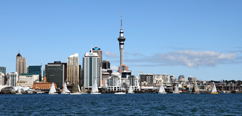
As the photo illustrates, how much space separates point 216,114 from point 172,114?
33.2 ft

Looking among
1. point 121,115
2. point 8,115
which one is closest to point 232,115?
point 121,115

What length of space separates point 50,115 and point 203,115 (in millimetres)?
33355

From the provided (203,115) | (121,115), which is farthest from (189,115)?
(121,115)

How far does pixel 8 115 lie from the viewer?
8838 centimetres

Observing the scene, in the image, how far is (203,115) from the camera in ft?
284

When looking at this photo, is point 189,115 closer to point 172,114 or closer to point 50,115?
point 172,114

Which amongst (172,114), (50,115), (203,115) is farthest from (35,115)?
(203,115)

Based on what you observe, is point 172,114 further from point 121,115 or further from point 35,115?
point 35,115

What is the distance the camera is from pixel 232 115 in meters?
87.8

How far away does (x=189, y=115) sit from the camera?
87.2 m

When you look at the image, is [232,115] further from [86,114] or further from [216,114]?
[86,114]

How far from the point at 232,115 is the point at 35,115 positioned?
4338 cm

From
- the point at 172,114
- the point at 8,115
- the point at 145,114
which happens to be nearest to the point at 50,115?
the point at 8,115

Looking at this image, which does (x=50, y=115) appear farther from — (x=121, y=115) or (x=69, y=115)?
(x=121, y=115)
